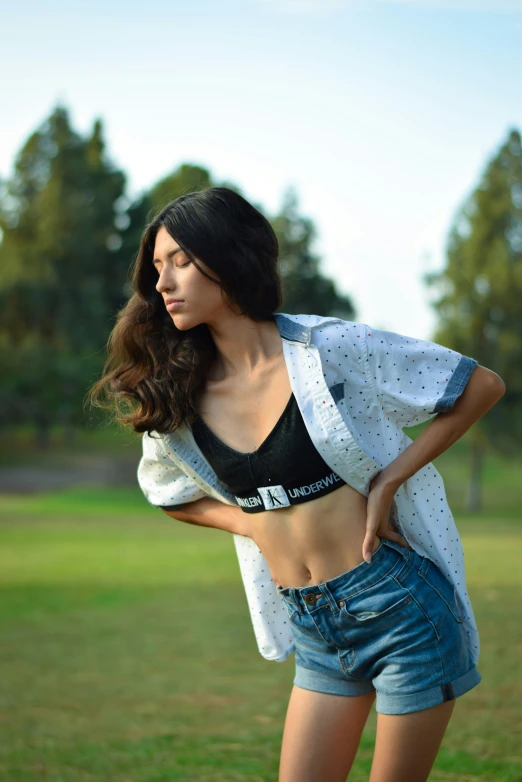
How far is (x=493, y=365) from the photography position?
2911 centimetres

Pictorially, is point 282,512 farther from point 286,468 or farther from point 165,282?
point 165,282

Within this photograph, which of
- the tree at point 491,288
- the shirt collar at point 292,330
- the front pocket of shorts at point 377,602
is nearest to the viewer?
the front pocket of shorts at point 377,602

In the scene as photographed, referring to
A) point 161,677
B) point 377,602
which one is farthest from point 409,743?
point 161,677

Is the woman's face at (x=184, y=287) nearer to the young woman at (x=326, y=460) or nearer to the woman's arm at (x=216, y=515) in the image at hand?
the young woman at (x=326, y=460)

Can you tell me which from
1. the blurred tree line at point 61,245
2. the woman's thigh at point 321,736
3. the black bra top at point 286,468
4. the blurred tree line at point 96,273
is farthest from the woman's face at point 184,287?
the blurred tree line at point 61,245

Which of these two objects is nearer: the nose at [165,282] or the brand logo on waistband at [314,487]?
the brand logo on waistband at [314,487]

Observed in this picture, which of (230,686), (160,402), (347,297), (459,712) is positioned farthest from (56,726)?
(347,297)

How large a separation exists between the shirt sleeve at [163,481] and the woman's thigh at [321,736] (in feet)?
2.09

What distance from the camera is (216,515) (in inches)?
107

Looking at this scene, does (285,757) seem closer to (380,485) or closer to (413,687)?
(413,687)

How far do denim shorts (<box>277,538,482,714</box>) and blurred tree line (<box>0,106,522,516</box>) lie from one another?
84.8 feet

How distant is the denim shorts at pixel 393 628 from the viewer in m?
2.29

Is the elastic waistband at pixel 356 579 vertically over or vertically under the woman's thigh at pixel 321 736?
over

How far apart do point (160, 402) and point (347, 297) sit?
38017 millimetres
